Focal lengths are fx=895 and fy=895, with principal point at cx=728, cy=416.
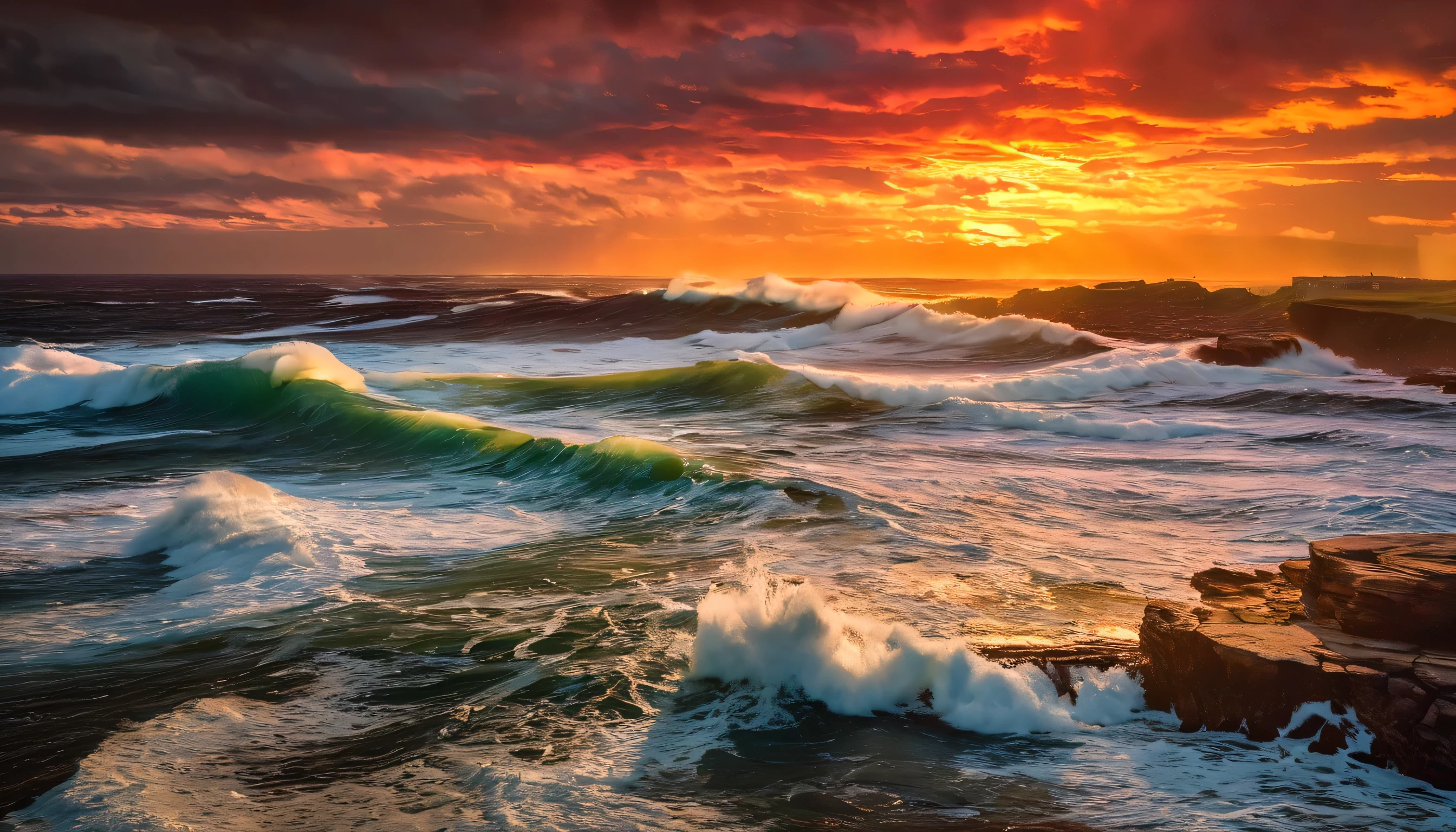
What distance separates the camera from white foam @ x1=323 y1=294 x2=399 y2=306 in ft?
213

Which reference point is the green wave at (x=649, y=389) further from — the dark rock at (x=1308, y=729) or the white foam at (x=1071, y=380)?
the dark rock at (x=1308, y=729)

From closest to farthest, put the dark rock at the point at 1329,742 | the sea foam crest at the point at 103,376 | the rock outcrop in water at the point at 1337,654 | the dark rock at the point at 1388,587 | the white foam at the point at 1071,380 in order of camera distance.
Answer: the rock outcrop in water at the point at 1337,654 → the dark rock at the point at 1329,742 → the dark rock at the point at 1388,587 → the white foam at the point at 1071,380 → the sea foam crest at the point at 103,376

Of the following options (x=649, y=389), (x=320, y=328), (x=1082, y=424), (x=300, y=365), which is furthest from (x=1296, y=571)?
(x=320, y=328)

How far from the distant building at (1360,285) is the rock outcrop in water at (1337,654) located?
41.1 metres

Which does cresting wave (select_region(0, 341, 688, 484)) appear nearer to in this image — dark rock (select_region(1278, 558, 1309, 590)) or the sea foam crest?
the sea foam crest

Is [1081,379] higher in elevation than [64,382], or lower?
higher

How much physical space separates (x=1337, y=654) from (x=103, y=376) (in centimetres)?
2569

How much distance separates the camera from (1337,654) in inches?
182

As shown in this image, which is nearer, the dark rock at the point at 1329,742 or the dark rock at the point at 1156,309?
the dark rock at the point at 1329,742

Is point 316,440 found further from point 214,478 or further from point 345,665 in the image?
point 345,665

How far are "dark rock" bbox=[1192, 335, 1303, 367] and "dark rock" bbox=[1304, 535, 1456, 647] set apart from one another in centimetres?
1842

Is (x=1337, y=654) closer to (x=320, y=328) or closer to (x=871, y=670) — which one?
(x=871, y=670)

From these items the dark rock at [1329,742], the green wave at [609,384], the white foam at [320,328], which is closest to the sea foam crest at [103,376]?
the green wave at [609,384]

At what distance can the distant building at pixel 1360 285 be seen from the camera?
4372 centimetres
